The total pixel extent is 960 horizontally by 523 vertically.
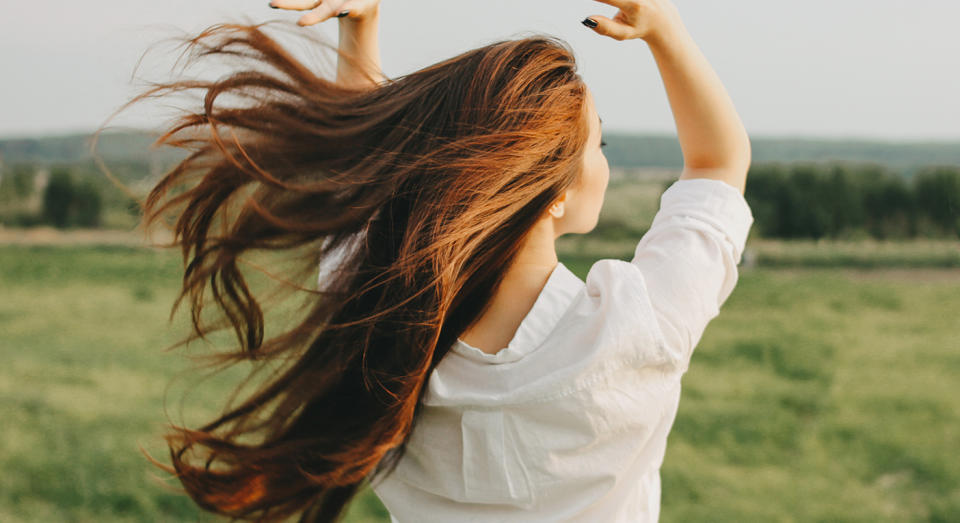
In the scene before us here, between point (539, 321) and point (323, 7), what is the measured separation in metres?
0.58

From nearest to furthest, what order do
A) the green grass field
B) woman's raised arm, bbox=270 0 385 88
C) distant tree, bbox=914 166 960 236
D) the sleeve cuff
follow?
the sleeve cuff < woman's raised arm, bbox=270 0 385 88 < the green grass field < distant tree, bbox=914 166 960 236

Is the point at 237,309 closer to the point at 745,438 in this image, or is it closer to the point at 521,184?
the point at 521,184

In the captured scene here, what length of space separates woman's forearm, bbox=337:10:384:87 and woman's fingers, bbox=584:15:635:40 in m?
0.47

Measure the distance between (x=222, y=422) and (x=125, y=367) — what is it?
550 centimetres

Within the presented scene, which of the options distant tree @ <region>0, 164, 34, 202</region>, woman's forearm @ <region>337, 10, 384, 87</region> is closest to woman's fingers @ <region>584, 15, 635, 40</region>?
woman's forearm @ <region>337, 10, 384, 87</region>

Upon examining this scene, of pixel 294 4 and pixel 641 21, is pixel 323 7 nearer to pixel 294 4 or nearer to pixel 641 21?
pixel 294 4

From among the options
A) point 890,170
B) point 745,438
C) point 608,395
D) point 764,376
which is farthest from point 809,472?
point 890,170

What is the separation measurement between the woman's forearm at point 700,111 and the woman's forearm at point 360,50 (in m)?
0.51

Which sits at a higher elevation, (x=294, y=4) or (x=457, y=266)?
(x=294, y=4)

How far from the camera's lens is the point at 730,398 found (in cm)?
590

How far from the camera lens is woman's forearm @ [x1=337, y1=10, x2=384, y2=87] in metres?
1.45

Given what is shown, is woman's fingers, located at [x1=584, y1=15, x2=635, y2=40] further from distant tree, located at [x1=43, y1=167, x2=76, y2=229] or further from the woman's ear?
distant tree, located at [x1=43, y1=167, x2=76, y2=229]

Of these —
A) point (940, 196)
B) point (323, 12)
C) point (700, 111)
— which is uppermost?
point (323, 12)

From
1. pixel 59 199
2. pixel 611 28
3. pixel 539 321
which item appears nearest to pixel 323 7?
pixel 611 28
